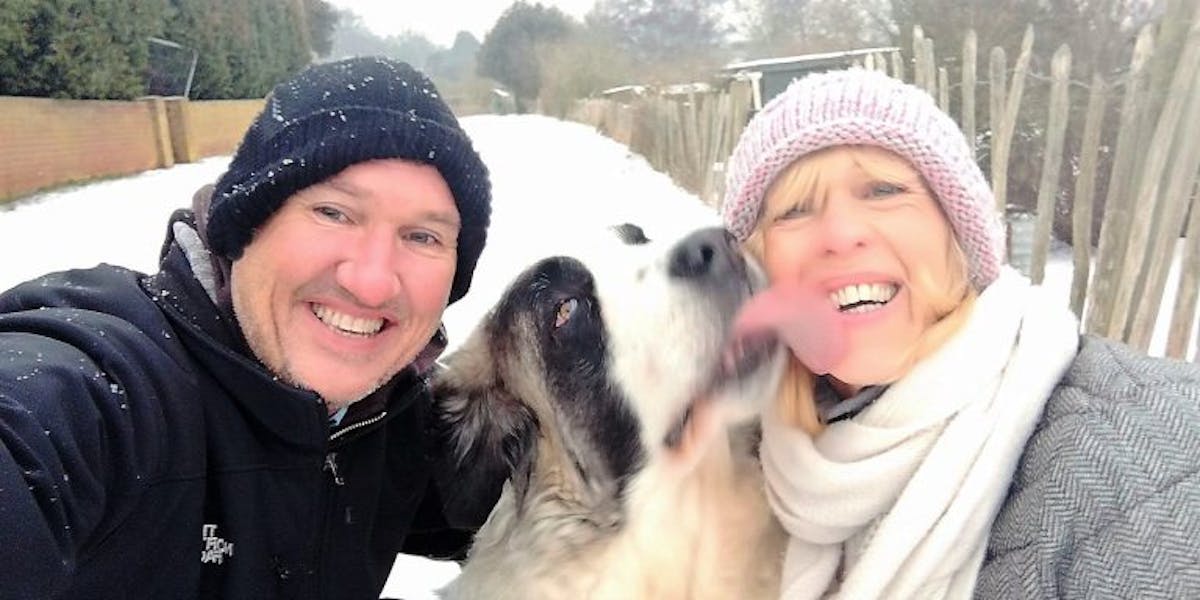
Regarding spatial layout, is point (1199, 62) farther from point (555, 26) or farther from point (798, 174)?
point (555, 26)

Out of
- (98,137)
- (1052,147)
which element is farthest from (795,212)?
(98,137)

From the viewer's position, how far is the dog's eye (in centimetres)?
231

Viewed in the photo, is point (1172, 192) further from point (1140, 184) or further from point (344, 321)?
point (344, 321)

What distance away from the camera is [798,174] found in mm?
1979

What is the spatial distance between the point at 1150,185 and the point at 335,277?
3508mm

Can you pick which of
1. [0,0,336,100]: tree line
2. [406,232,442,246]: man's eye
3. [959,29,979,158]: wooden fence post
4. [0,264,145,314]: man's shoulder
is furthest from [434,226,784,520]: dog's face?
[0,0,336,100]: tree line

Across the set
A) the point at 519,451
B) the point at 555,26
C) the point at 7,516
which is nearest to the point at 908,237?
the point at 519,451

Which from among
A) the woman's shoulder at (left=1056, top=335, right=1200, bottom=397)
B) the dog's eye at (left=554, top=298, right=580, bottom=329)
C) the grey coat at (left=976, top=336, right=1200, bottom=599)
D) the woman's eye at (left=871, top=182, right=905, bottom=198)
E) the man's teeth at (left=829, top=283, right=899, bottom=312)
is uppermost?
the woman's eye at (left=871, top=182, right=905, bottom=198)

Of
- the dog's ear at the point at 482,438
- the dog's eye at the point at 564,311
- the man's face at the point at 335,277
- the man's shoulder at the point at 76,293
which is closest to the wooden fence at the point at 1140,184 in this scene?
the dog's eye at the point at 564,311

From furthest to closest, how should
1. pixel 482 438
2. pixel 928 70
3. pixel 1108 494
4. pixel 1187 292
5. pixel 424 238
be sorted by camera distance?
1. pixel 928 70
2. pixel 1187 292
3. pixel 482 438
4. pixel 424 238
5. pixel 1108 494

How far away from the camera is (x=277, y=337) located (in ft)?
6.30

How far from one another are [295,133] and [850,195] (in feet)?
3.43

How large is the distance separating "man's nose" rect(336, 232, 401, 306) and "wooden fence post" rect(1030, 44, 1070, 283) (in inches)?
164

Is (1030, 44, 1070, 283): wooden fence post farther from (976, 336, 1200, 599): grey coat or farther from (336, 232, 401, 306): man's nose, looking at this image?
(336, 232, 401, 306): man's nose
